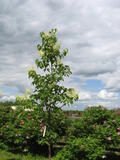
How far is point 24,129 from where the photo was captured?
12.5 metres

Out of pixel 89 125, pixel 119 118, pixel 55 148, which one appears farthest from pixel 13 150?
pixel 119 118

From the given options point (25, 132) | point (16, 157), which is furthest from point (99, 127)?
point (16, 157)

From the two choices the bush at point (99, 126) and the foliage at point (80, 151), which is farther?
the bush at point (99, 126)

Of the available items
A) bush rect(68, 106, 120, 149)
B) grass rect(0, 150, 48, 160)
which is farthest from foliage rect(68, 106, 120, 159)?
grass rect(0, 150, 48, 160)

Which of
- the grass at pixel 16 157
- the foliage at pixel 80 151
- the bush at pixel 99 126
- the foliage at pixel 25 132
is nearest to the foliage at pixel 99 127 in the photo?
the bush at pixel 99 126

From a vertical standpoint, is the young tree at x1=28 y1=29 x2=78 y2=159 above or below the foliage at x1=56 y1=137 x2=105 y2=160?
above

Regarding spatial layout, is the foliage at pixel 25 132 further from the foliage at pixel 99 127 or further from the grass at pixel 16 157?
the foliage at pixel 99 127

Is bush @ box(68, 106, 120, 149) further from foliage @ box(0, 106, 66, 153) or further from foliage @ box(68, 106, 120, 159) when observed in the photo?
foliage @ box(0, 106, 66, 153)

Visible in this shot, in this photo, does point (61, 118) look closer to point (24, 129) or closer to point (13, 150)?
point (24, 129)

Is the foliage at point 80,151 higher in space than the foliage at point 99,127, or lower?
lower

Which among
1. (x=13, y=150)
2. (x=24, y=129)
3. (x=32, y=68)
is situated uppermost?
(x=32, y=68)

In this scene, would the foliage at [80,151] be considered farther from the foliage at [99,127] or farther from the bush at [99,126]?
the bush at [99,126]

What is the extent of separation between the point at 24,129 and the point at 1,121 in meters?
1.90

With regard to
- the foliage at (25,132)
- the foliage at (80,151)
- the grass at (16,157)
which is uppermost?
the foliage at (25,132)
